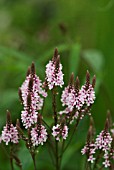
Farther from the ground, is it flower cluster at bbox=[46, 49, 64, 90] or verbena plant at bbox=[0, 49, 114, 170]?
flower cluster at bbox=[46, 49, 64, 90]

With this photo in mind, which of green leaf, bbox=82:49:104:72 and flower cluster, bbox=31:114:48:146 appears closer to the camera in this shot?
flower cluster, bbox=31:114:48:146

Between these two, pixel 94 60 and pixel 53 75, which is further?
pixel 94 60

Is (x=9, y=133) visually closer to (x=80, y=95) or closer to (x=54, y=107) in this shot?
(x=54, y=107)

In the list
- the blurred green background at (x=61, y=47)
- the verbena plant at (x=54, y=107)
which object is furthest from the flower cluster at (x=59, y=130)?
the blurred green background at (x=61, y=47)

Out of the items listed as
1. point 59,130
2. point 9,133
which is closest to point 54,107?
point 59,130

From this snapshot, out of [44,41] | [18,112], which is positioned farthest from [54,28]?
[18,112]

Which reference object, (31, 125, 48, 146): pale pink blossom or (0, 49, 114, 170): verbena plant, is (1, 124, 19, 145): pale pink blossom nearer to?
(0, 49, 114, 170): verbena plant

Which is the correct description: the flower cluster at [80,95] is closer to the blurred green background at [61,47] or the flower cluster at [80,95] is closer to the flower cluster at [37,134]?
the flower cluster at [37,134]

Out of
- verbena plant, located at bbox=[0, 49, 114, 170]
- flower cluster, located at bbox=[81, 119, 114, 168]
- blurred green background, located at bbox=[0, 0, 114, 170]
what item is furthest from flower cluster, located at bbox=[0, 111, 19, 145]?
flower cluster, located at bbox=[81, 119, 114, 168]
